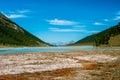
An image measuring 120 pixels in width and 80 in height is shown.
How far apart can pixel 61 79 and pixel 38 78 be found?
3.05 metres

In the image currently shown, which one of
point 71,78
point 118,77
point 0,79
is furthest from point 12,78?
point 118,77

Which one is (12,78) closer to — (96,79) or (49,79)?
(49,79)

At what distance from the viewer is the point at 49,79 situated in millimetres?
33281

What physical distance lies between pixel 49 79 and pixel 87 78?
4.56 m

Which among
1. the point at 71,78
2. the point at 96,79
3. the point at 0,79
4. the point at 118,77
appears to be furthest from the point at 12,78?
the point at 118,77

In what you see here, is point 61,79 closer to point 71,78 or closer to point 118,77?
point 71,78

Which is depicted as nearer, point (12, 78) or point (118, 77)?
point (118, 77)

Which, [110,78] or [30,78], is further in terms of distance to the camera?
[30,78]

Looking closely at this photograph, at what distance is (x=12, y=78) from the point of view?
34.8 meters

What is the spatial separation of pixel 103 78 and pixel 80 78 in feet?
9.04

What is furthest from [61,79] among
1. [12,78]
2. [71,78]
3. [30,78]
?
[12,78]

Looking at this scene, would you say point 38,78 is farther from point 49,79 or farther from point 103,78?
point 103,78

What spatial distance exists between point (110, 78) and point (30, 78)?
31.9ft

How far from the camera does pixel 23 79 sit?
110 ft
